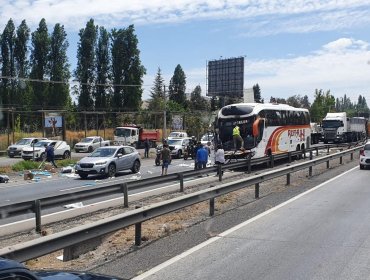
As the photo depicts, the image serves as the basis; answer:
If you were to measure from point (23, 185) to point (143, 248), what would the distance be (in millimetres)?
15658

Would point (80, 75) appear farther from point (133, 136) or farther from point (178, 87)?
point (178, 87)

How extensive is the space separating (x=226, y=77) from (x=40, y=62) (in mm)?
33233

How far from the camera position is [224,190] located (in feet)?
40.0

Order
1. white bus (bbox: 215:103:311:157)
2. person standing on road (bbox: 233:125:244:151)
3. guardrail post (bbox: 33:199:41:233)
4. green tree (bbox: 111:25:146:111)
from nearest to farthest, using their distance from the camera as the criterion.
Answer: guardrail post (bbox: 33:199:41:233) < person standing on road (bbox: 233:125:244:151) < white bus (bbox: 215:103:311:157) < green tree (bbox: 111:25:146:111)

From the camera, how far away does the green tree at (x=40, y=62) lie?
74750mm

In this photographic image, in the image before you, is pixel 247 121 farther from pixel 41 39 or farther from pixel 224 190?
pixel 41 39

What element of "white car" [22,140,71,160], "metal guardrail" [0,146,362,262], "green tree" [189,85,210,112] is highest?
"green tree" [189,85,210,112]

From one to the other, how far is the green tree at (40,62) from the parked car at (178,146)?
36.4 m

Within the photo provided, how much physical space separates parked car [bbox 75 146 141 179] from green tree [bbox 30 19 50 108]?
1954 inches

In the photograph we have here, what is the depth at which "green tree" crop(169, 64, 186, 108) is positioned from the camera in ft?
428

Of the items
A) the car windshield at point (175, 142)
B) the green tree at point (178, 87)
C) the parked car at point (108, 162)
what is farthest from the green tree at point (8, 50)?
the parked car at point (108, 162)

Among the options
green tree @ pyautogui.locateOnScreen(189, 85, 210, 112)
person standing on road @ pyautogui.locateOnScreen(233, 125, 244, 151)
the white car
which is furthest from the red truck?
green tree @ pyautogui.locateOnScreen(189, 85, 210, 112)

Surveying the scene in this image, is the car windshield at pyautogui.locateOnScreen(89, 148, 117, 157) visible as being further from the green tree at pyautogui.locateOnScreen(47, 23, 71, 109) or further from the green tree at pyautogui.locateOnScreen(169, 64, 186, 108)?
the green tree at pyautogui.locateOnScreen(169, 64, 186, 108)

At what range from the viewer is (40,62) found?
7631cm
